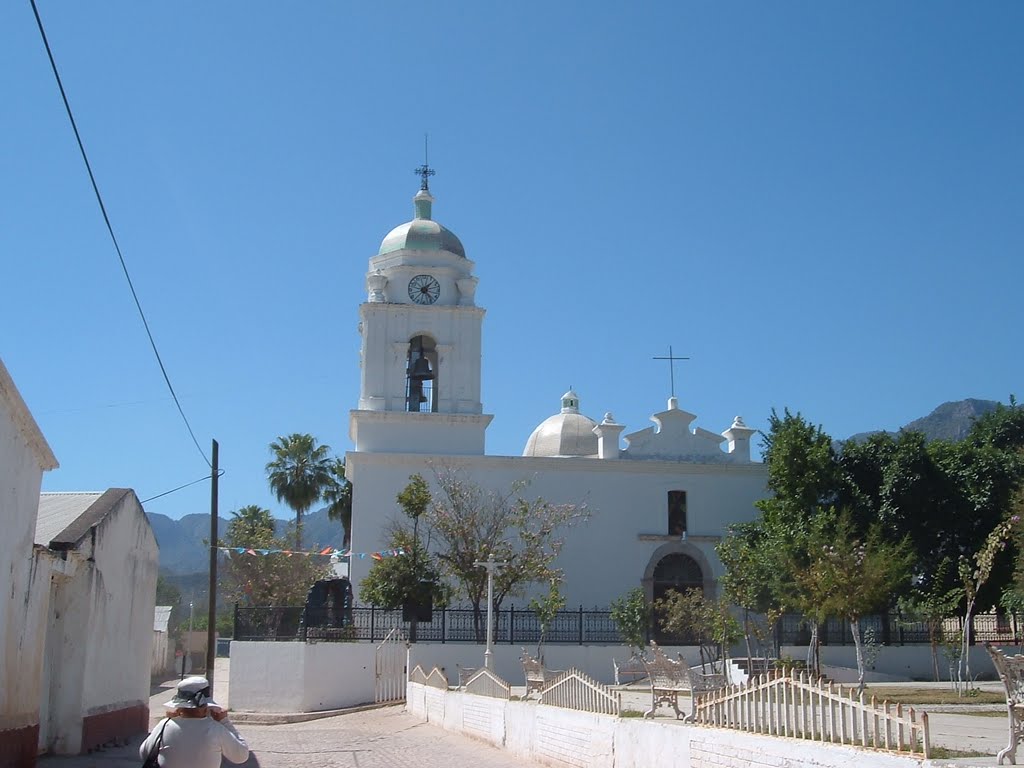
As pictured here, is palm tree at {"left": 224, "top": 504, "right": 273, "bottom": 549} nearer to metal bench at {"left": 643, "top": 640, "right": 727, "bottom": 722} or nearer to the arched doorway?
the arched doorway

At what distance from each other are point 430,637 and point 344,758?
43.3ft

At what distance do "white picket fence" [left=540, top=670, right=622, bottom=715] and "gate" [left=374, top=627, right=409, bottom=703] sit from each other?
12667mm

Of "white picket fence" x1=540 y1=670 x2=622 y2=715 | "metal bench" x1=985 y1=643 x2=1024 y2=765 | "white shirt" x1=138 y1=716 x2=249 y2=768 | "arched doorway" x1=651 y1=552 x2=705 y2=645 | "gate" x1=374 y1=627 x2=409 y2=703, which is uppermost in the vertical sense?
"arched doorway" x1=651 y1=552 x2=705 y2=645

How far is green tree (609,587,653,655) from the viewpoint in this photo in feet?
95.2

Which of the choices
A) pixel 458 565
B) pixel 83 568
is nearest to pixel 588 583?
pixel 458 565

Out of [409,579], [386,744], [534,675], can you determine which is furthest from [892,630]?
[386,744]

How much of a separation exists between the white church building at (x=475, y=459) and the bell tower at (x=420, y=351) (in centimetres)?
3

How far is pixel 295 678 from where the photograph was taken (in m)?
25.8

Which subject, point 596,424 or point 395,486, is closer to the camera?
point 395,486

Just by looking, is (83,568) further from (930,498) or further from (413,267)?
(930,498)

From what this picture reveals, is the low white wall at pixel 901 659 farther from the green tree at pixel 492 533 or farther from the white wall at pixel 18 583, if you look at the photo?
the white wall at pixel 18 583

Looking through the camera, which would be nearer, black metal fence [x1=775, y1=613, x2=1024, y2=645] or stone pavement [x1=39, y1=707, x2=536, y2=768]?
stone pavement [x1=39, y1=707, x2=536, y2=768]

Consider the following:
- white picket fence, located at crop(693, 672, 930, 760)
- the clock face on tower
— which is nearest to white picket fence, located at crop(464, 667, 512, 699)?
white picket fence, located at crop(693, 672, 930, 760)

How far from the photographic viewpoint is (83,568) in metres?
15.0
